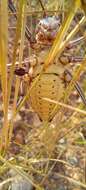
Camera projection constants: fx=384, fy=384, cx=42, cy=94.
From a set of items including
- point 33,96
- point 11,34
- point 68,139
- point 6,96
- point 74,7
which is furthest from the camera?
point 11,34

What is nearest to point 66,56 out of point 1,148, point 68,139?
point 1,148

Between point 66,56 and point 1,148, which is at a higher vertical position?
point 66,56

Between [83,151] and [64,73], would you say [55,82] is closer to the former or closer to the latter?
[64,73]

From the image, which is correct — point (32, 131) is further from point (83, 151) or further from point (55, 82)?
point (55, 82)

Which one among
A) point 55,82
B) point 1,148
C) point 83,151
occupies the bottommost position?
point 83,151

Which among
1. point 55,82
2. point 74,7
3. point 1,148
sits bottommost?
point 1,148

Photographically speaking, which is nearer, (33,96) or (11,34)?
(33,96)

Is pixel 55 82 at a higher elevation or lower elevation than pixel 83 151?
higher

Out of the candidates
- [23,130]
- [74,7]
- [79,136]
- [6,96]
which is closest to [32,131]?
[23,130]

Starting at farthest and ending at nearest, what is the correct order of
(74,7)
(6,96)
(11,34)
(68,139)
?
(11,34) → (68,139) → (6,96) → (74,7)
